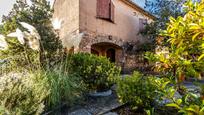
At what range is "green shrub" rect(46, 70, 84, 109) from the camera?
16.0 feet

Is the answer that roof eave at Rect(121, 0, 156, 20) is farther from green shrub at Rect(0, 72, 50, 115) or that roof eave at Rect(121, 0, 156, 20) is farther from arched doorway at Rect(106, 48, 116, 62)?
green shrub at Rect(0, 72, 50, 115)

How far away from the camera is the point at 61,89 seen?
5.10 meters

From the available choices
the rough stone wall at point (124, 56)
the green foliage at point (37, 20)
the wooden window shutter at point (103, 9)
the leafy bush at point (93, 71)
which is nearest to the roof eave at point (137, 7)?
the wooden window shutter at point (103, 9)

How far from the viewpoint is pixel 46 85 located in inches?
188

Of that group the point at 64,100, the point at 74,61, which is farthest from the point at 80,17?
the point at 64,100

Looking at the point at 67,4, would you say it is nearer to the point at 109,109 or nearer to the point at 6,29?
the point at 6,29

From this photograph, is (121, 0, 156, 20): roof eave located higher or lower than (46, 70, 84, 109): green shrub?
higher

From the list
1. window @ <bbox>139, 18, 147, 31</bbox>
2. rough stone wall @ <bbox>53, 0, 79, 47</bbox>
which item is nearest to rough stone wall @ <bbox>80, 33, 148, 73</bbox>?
rough stone wall @ <bbox>53, 0, 79, 47</bbox>

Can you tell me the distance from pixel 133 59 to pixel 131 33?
1.82 m

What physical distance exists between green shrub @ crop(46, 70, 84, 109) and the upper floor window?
7.59 meters

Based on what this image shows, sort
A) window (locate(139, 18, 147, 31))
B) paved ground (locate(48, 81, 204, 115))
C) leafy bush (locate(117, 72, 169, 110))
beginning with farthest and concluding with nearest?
window (locate(139, 18, 147, 31)) < paved ground (locate(48, 81, 204, 115)) < leafy bush (locate(117, 72, 169, 110))

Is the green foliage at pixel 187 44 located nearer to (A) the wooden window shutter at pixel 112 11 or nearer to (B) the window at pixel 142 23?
(A) the wooden window shutter at pixel 112 11

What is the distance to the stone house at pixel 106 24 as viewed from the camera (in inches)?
452

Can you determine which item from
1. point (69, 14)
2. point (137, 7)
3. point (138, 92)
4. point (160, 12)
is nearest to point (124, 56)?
point (160, 12)
